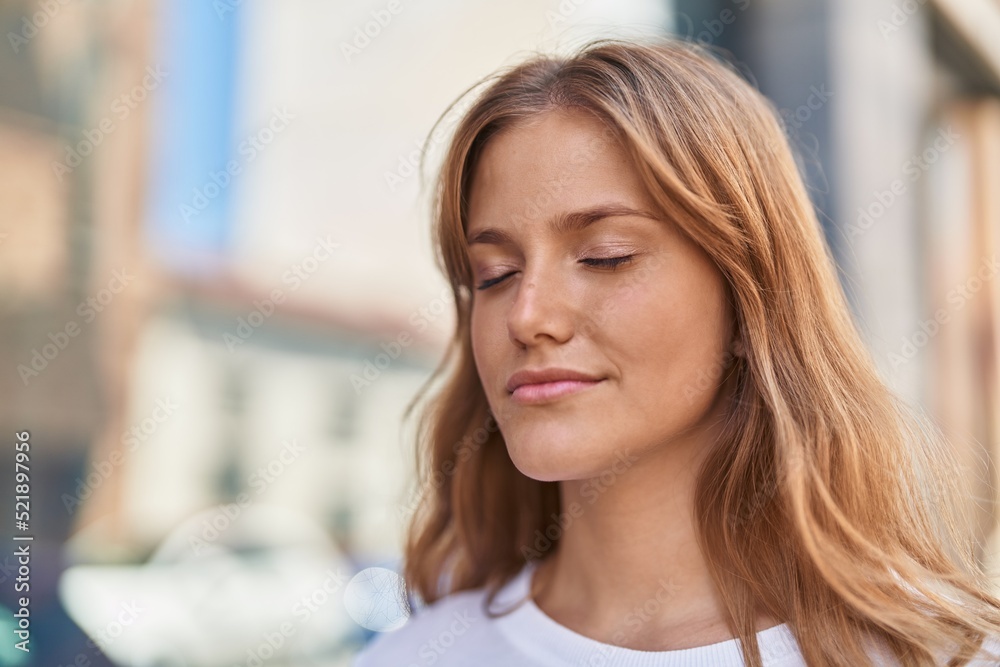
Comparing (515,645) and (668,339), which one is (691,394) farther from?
(515,645)

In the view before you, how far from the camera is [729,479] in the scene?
1419 millimetres

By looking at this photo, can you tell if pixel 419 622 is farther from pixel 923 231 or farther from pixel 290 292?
pixel 923 231

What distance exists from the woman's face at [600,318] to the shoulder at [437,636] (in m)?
0.48

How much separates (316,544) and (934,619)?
3.19m

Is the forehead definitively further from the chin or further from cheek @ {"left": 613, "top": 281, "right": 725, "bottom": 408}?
the chin

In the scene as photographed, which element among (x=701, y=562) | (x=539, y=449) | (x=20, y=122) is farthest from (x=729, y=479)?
(x=20, y=122)

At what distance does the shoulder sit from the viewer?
5.47 ft

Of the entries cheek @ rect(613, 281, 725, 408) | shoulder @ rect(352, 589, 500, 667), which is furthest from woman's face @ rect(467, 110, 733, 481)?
shoulder @ rect(352, 589, 500, 667)

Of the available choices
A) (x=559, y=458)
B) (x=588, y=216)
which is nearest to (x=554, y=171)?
(x=588, y=216)

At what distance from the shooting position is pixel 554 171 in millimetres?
1410

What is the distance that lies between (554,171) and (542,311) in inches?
9.6

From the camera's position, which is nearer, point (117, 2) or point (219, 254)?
point (117, 2)

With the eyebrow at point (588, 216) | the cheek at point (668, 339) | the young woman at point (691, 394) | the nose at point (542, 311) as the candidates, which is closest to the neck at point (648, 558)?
the young woman at point (691, 394)

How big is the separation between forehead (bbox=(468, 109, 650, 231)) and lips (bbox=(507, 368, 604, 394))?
0.84 ft
